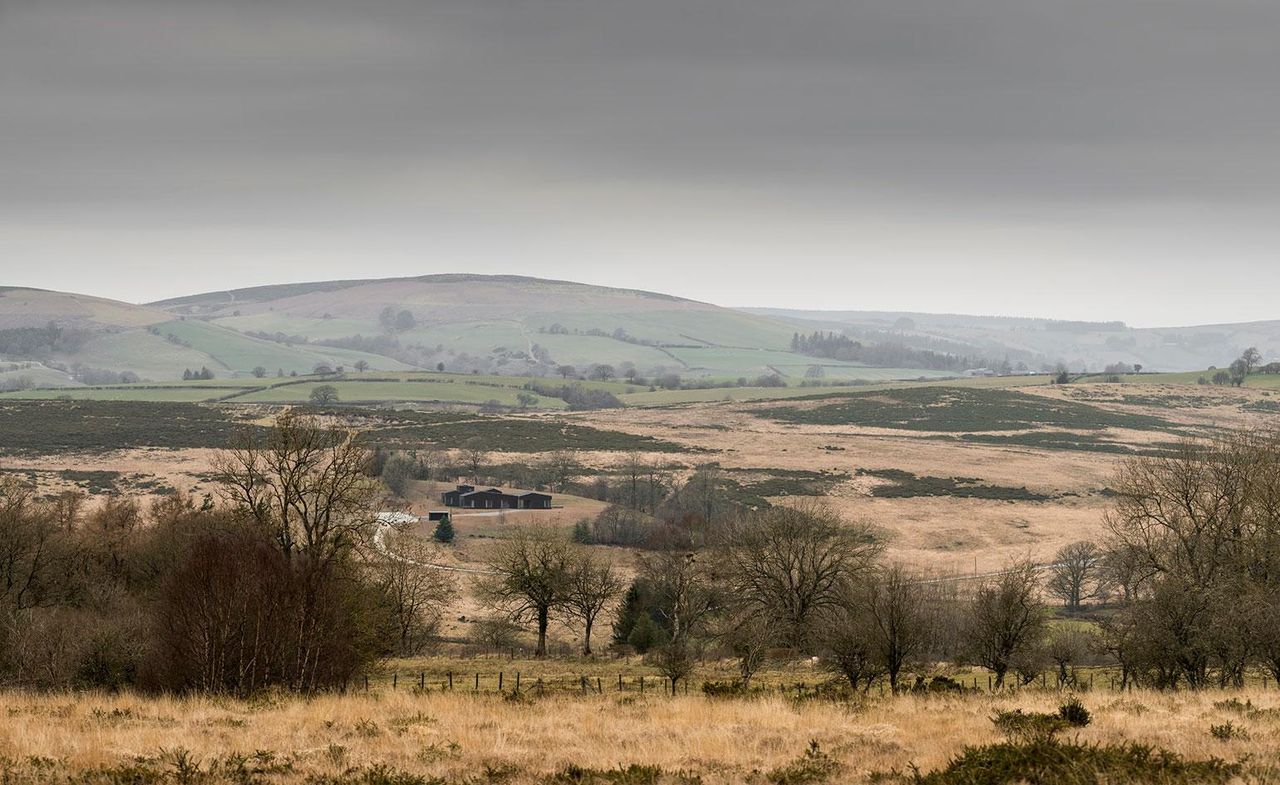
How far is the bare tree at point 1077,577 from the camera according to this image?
78.5 meters

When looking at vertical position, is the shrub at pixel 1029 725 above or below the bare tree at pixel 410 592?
above

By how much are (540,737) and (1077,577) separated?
70.0 meters

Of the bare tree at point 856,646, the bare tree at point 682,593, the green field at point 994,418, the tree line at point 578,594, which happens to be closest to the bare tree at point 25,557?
the tree line at point 578,594

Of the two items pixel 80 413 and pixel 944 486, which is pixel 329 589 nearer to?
pixel 944 486

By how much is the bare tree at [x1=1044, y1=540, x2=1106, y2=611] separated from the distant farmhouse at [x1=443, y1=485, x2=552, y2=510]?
48915 mm

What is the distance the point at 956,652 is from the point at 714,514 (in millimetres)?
48423

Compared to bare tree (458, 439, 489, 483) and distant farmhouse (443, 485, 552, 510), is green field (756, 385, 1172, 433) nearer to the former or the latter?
bare tree (458, 439, 489, 483)

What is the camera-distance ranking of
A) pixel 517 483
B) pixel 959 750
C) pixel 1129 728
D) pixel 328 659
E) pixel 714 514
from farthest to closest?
pixel 517 483, pixel 714 514, pixel 328 659, pixel 1129 728, pixel 959 750

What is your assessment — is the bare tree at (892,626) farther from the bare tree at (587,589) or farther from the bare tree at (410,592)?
the bare tree at (587,589)

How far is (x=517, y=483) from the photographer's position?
126 meters

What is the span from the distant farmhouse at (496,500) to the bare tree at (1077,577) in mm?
48915

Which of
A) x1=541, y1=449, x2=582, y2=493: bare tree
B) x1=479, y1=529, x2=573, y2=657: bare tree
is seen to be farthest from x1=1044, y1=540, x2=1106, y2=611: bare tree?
x1=541, y1=449, x2=582, y2=493: bare tree

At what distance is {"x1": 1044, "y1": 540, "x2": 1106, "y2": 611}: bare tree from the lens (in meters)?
78.5

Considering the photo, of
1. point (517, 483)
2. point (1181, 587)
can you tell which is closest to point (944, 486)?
point (517, 483)
